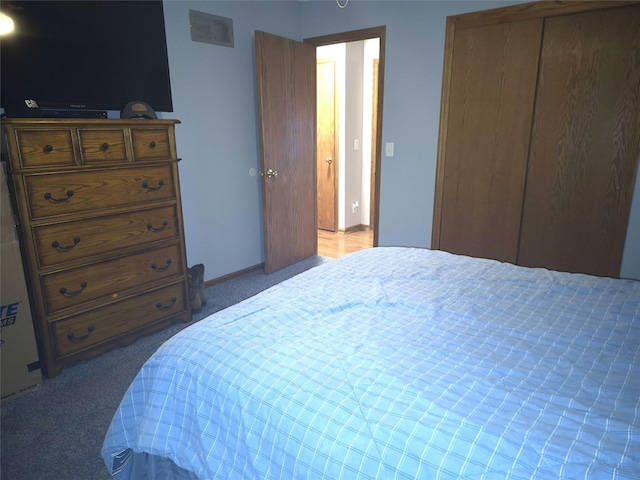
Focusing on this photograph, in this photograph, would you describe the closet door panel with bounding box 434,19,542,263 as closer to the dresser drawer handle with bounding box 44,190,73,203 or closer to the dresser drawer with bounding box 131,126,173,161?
the dresser drawer with bounding box 131,126,173,161

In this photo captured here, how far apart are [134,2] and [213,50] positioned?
79 cm

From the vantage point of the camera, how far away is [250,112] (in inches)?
140

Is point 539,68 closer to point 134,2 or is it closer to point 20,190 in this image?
point 134,2

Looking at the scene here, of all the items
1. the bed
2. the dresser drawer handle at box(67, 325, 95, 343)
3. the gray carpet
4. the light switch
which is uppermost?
the light switch

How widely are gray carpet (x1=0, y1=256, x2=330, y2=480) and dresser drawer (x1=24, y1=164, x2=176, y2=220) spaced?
35.1 inches

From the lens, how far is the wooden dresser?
1987 mm

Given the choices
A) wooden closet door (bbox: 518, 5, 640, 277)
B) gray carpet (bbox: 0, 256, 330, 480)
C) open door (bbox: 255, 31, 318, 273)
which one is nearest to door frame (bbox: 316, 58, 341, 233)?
open door (bbox: 255, 31, 318, 273)

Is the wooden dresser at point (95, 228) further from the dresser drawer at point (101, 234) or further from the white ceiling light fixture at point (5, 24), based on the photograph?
the white ceiling light fixture at point (5, 24)

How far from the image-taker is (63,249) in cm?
211

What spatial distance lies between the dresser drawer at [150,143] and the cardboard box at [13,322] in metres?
0.65

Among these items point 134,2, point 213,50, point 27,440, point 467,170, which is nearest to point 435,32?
point 467,170

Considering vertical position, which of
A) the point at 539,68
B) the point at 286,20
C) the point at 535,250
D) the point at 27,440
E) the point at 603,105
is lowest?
the point at 27,440

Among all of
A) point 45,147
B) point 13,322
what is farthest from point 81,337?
point 45,147

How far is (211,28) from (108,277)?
6.75 ft
